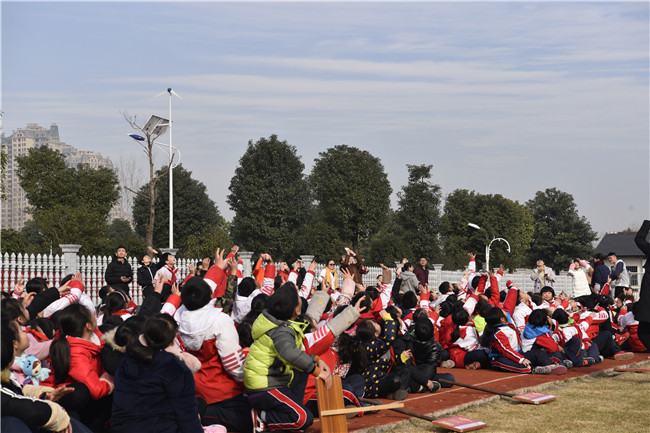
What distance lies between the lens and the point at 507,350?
11.0m

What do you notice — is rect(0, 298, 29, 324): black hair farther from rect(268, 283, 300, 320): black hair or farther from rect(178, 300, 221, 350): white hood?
rect(268, 283, 300, 320): black hair

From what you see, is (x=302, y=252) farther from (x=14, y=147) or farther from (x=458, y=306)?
(x=14, y=147)

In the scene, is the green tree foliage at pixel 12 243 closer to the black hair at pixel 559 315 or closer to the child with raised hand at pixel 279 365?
the black hair at pixel 559 315

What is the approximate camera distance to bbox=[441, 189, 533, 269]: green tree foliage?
68188 millimetres

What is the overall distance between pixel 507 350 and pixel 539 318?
677mm

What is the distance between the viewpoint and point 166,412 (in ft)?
17.9

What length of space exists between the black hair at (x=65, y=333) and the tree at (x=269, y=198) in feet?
174

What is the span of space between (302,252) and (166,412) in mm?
53452

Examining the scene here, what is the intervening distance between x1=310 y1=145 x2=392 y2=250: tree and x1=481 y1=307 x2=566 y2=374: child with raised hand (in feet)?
154

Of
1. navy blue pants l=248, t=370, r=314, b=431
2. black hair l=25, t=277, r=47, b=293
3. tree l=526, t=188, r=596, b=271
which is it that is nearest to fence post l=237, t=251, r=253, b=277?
black hair l=25, t=277, r=47, b=293

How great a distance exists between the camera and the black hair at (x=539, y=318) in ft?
36.3

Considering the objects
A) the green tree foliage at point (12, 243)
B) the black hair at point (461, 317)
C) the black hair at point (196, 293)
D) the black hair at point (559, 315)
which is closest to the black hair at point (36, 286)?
the black hair at point (196, 293)

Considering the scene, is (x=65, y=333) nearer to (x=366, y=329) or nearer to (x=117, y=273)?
(x=366, y=329)

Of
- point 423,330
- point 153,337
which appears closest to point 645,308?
point 423,330
